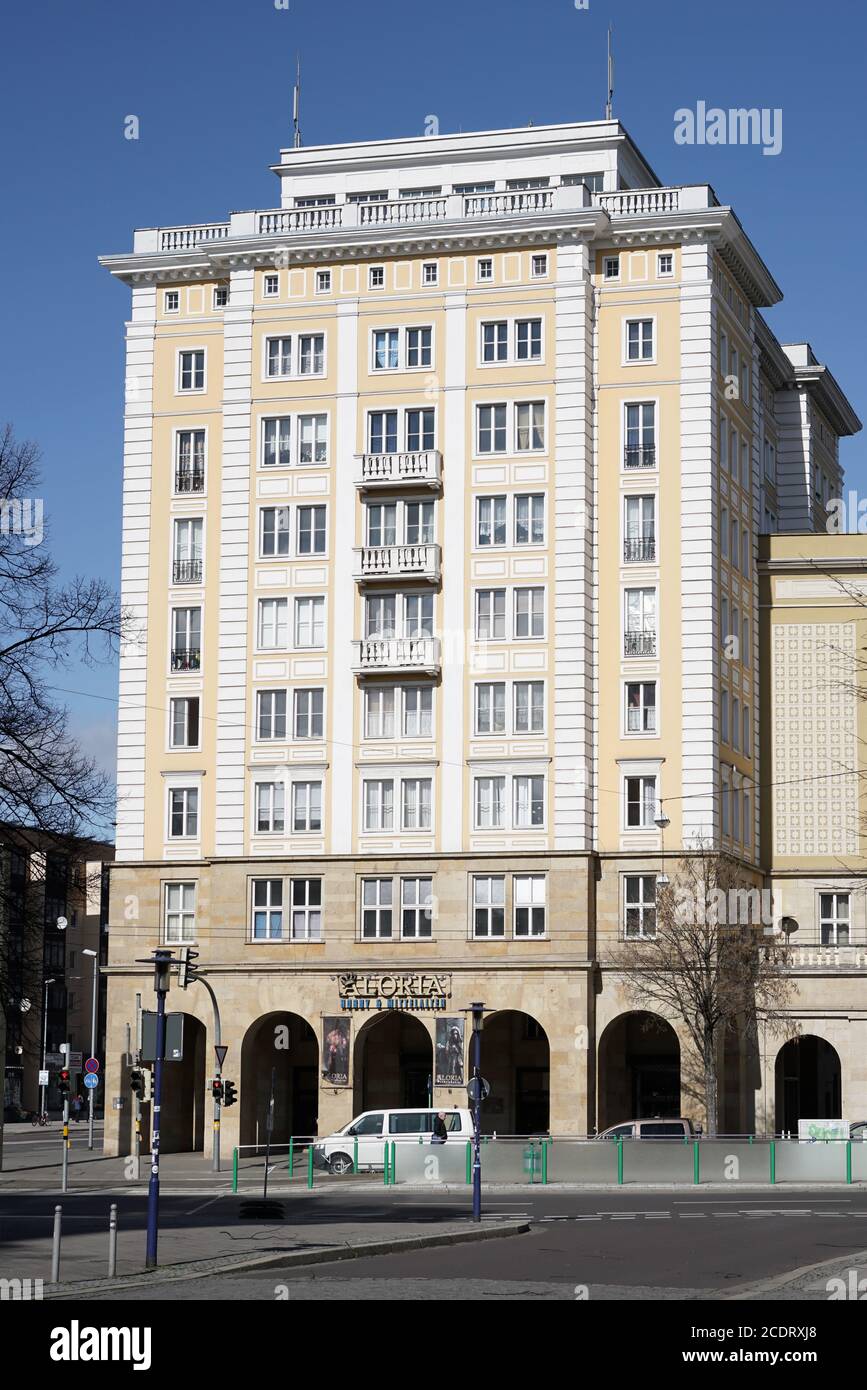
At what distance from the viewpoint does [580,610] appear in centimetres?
6962

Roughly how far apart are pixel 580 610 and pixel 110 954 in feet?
66.4

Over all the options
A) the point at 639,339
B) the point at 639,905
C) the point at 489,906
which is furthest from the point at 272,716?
the point at 639,339

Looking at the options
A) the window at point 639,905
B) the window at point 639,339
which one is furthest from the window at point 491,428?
the window at point 639,905

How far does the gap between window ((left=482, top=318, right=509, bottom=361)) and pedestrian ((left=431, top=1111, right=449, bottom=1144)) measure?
25820mm

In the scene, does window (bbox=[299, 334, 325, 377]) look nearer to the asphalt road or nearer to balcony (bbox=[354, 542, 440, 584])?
balcony (bbox=[354, 542, 440, 584])

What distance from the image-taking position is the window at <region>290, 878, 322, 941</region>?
70625 mm

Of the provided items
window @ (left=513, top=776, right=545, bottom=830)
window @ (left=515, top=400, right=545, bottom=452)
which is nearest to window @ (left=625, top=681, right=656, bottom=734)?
window @ (left=513, top=776, right=545, bottom=830)

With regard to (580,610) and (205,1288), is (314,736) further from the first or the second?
(205,1288)

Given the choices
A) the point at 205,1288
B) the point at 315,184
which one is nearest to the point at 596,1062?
the point at 315,184

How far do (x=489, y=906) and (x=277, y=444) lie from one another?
17858mm

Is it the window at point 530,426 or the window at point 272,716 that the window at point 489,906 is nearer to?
the window at point 272,716

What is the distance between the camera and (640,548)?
7088 centimetres

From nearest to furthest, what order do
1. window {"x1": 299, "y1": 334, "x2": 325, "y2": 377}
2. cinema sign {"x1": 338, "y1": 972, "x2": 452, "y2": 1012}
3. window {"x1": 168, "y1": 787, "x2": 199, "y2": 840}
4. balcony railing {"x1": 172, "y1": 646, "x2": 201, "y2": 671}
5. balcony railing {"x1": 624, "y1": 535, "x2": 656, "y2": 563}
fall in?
cinema sign {"x1": 338, "y1": 972, "x2": 452, "y2": 1012}, balcony railing {"x1": 624, "y1": 535, "x2": 656, "y2": 563}, window {"x1": 168, "y1": 787, "x2": 199, "y2": 840}, window {"x1": 299, "y1": 334, "x2": 325, "y2": 377}, balcony railing {"x1": 172, "y1": 646, "x2": 201, "y2": 671}

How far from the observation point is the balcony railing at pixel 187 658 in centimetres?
7388
